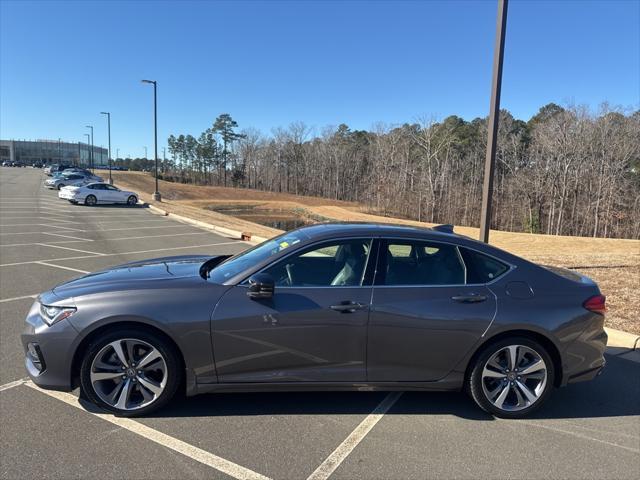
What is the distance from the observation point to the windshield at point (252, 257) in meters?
3.59

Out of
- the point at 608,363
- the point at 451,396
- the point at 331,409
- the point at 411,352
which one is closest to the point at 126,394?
the point at 331,409

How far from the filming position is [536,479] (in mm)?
2811

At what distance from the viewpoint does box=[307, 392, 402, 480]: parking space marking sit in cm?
283

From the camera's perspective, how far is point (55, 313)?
337 centimetres

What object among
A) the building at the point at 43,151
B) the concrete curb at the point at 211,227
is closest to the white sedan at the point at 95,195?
the concrete curb at the point at 211,227

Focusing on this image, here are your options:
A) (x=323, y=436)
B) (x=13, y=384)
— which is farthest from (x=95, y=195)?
A: (x=323, y=436)

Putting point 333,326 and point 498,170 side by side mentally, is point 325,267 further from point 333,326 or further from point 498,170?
point 498,170

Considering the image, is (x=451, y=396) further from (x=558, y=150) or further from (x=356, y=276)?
(x=558, y=150)

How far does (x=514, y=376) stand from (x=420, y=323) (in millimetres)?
927

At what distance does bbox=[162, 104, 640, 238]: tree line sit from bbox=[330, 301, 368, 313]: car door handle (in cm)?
4879

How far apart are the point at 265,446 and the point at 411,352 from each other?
1.28 m

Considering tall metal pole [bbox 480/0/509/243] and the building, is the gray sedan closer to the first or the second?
tall metal pole [bbox 480/0/509/243]

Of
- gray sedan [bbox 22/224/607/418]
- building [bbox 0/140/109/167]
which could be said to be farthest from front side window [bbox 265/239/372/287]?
building [bbox 0/140/109/167]

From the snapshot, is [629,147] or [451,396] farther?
[629,147]
